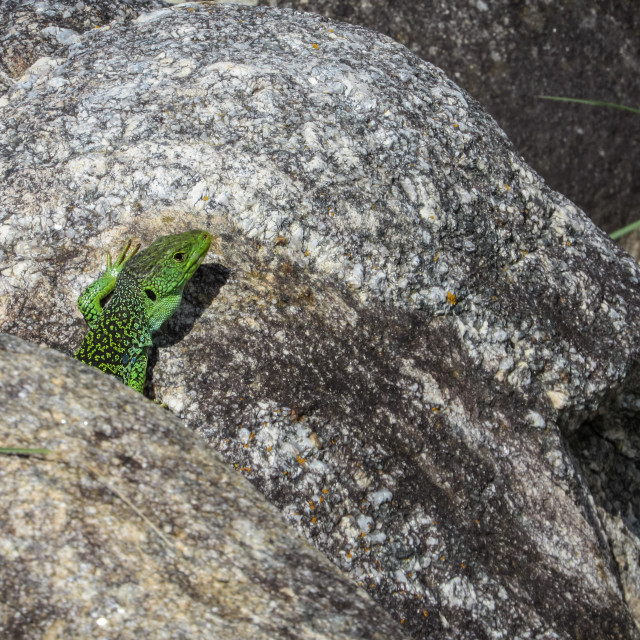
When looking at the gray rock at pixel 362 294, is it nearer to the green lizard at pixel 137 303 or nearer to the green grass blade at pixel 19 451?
the green lizard at pixel 137 303

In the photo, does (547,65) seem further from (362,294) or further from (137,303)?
(137,303)

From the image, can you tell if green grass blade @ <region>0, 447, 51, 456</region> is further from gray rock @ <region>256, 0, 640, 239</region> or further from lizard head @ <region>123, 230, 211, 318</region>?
gray rock @ <region>256, 0, 640, 239</region>

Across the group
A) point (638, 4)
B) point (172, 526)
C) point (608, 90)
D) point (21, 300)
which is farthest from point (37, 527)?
point (638, 4)

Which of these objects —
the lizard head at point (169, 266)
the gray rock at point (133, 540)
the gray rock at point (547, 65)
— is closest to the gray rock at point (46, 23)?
the lizard head at point (169, 266)

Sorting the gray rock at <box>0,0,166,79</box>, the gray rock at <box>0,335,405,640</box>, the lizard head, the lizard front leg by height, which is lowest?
the lizard front leg

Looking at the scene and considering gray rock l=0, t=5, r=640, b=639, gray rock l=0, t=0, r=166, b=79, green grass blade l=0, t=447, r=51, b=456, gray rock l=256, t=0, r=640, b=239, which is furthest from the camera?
gray rock l=256, t=0, r=640, b=239

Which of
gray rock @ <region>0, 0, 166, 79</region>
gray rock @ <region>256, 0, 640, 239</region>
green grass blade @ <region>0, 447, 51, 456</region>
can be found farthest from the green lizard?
gray rock @ <region>256, 0, 640, 239</region>
